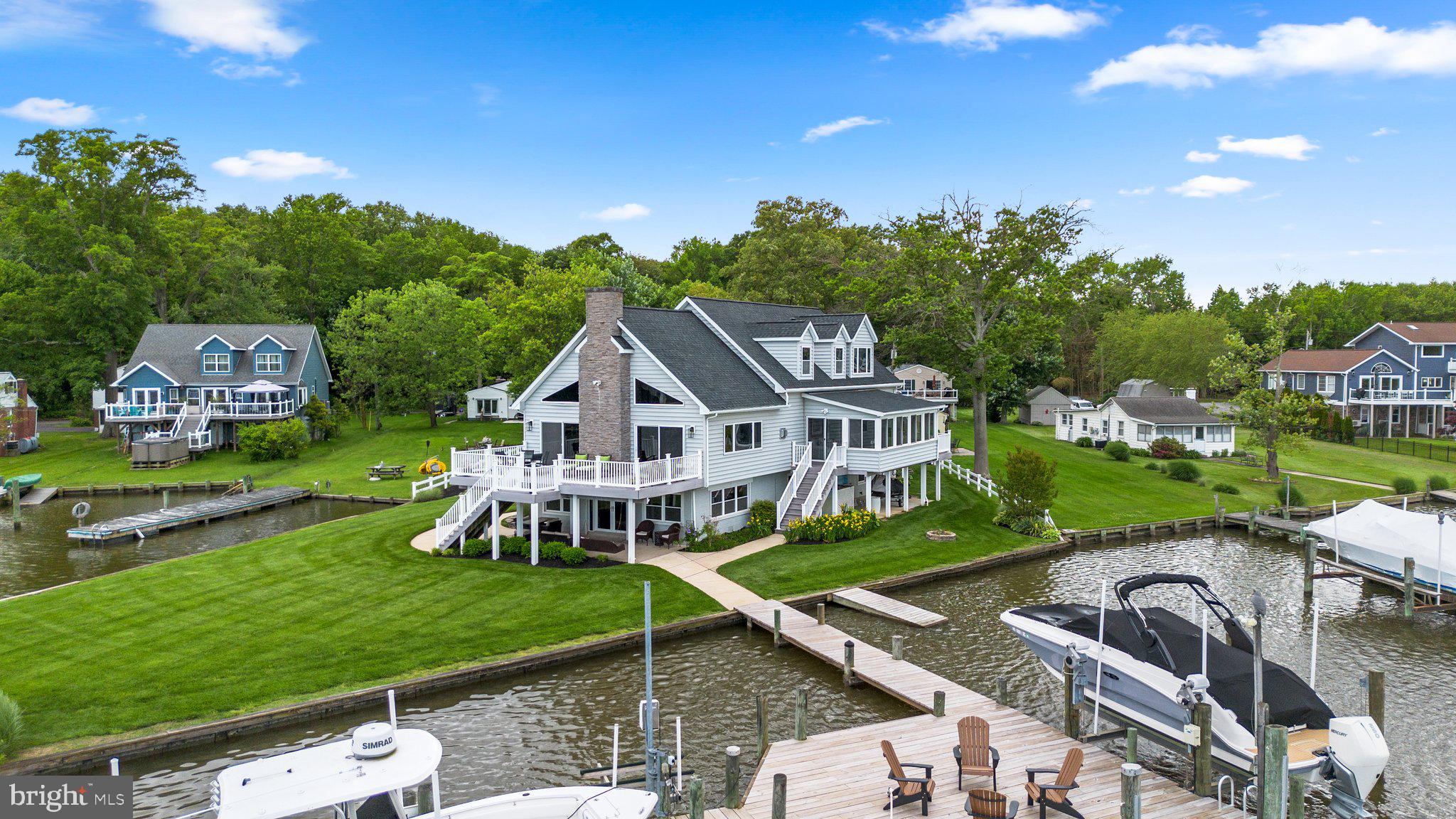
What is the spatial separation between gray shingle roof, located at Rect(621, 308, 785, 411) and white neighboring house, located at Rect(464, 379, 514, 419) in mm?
31705

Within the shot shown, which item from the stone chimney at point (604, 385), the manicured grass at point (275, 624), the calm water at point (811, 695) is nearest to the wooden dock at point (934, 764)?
the calm water at point (811, 695)

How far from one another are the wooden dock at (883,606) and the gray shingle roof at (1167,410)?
36.4 m

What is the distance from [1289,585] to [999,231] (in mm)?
20104

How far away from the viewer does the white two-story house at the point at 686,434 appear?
29.0 metres

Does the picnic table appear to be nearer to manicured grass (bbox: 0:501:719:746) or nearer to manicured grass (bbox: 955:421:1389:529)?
manicured grass (bbox: 0:501:719:746)

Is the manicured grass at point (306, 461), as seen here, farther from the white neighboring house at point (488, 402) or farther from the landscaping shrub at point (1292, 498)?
the landscaping shrub at point (1292, 498)

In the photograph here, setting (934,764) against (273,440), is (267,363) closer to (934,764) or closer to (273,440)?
(273,440)

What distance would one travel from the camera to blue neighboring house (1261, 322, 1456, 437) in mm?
65312

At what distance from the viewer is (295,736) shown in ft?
57.3

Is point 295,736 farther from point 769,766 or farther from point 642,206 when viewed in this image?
point 642,206

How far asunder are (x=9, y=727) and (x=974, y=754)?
705 inches

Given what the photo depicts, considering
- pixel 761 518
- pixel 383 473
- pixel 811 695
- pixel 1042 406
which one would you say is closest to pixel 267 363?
pixel 383 473

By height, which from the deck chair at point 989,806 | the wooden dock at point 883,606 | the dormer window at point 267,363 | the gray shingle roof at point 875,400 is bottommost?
the wooden dock at point 883,606

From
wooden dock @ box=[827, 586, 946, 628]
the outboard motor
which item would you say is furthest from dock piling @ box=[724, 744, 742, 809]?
wooden dock @ box=[827, 586, 946, 628]
